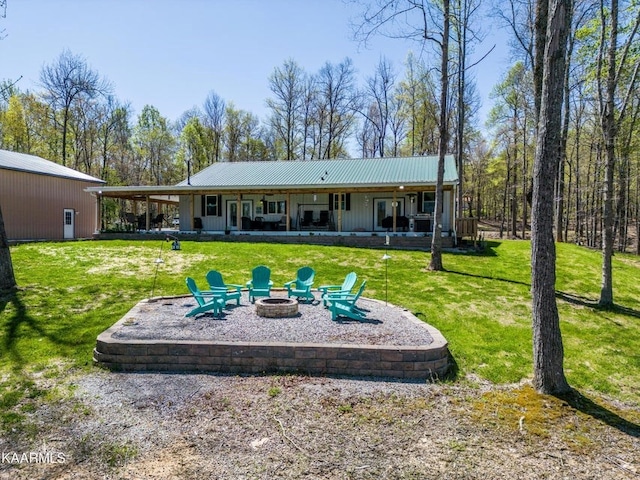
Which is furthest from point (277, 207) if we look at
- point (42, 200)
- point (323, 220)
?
point (42, 200)

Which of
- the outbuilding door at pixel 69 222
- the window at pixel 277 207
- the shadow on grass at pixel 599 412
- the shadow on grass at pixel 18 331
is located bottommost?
the shadow on grass at pixel 599 412

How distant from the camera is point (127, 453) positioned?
3.23m

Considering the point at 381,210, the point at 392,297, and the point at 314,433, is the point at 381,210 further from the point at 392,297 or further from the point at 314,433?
the point at 314,433

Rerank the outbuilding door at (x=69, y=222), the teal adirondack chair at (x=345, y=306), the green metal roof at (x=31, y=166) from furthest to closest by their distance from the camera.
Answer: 1. the outbuilding door at (x=69, y=222)
2. the green metal roof at (x=31, y=166)
3. the teal adirondack chair at (x=345, y=306)

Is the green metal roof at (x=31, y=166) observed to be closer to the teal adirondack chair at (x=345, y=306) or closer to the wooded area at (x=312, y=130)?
the wooded area at (x=312, y=130)

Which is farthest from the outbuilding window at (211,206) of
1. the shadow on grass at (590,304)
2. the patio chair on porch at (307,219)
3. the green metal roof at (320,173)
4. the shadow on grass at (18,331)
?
the shadow on grass at (590,304)

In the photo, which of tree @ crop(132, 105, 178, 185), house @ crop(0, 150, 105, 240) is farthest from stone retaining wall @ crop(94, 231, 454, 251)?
tree @ crop(132, 105, 178, 185)

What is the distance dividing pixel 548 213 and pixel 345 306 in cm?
354

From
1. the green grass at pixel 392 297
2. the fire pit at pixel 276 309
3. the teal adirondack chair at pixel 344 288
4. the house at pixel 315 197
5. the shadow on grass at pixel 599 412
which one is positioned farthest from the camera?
the house at pixel 315 197

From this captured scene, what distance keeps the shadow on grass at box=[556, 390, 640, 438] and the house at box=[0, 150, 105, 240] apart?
71.1 ft

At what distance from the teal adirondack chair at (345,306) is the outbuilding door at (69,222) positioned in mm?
20818

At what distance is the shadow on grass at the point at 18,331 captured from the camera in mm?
5465

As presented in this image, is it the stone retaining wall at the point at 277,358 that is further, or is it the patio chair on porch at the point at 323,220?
the patio chair on porch at the point at 323,220

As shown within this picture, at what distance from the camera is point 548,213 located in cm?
423
